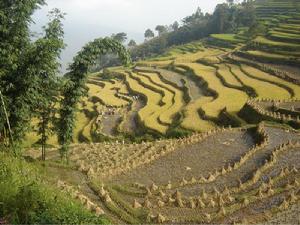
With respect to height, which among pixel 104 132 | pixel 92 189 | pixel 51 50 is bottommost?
pixel 104 132

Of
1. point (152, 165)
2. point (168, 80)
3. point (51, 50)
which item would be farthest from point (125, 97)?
point (51, 50)

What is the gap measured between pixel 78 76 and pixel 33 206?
35.3 feet

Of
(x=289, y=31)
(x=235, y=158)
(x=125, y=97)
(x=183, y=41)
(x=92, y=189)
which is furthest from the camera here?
(x=183, y=41)

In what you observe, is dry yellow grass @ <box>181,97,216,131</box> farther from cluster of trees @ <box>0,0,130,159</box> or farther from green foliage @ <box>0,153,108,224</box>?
green foliage @ <box>0,153,108,224</box>

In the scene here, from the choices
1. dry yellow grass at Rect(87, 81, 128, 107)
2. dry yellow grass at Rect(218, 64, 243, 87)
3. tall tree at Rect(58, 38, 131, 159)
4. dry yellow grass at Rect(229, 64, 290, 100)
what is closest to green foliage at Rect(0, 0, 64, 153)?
tall tree at Rect(58, 38, 131, 159)

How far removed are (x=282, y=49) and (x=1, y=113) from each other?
54.4 metres

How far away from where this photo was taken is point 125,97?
59938 mm

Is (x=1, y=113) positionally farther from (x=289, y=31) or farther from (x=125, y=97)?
(x=289, y=31)

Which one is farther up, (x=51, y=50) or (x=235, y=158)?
(x=51, y=50)

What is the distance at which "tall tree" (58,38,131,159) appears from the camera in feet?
63.7

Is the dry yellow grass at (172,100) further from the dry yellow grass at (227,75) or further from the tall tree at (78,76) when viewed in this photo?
the tall tree at (78,76)

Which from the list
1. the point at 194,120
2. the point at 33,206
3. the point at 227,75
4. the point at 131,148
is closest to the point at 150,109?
the point at 194,120

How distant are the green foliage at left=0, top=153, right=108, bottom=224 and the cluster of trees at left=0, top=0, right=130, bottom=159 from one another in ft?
20.2

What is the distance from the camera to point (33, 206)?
977cm
